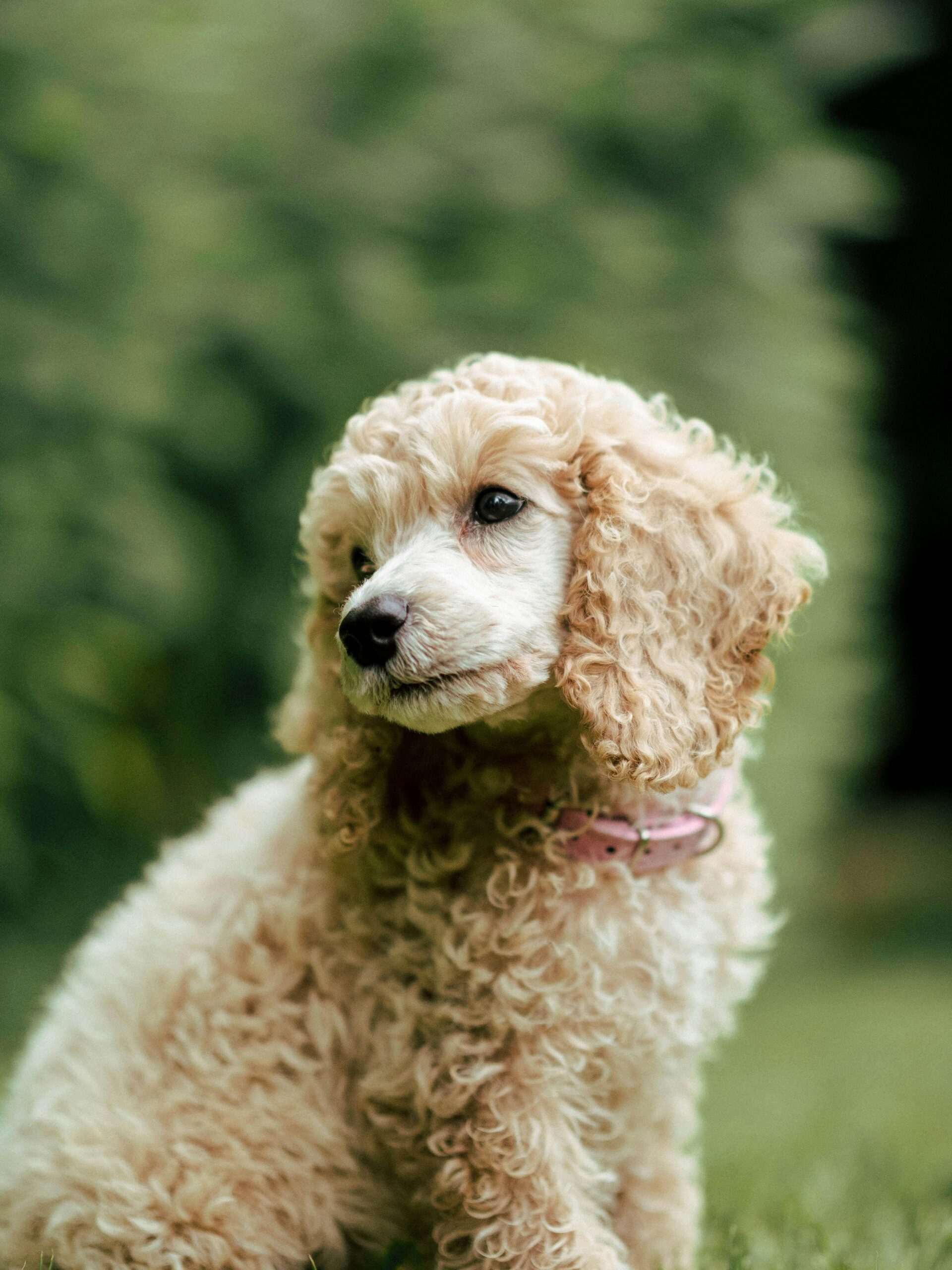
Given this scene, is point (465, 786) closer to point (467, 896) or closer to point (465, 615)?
point (467, 896)

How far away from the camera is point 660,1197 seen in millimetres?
2891

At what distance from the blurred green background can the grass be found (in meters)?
0.05

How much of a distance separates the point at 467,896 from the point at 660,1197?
3.13 feet

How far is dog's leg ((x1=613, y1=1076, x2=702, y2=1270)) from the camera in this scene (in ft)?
9.32

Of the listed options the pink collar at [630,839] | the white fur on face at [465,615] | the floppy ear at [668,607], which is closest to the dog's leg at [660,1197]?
the pink collar at [630,839]

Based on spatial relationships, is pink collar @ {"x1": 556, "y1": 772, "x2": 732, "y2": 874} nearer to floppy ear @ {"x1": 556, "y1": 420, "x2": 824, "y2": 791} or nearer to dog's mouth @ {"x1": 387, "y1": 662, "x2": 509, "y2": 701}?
floppy ear @ {"x1": 556, "y1": 420, "x2": 824, "y2": 791}

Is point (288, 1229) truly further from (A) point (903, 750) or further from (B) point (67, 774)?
(A) point (903, 750)

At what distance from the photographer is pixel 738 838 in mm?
2764

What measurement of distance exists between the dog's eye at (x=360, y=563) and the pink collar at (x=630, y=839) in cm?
63

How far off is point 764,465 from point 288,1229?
1.82 meters

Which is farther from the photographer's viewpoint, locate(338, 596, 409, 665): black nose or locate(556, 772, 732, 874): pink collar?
locate(556, 772, 732, 874): pink collar

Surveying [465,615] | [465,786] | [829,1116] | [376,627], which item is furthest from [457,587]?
[829,1116]

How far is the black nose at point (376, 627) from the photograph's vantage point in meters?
→ 2.23

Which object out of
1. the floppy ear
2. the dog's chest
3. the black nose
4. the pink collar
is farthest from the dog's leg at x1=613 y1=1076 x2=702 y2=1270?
the black nose
